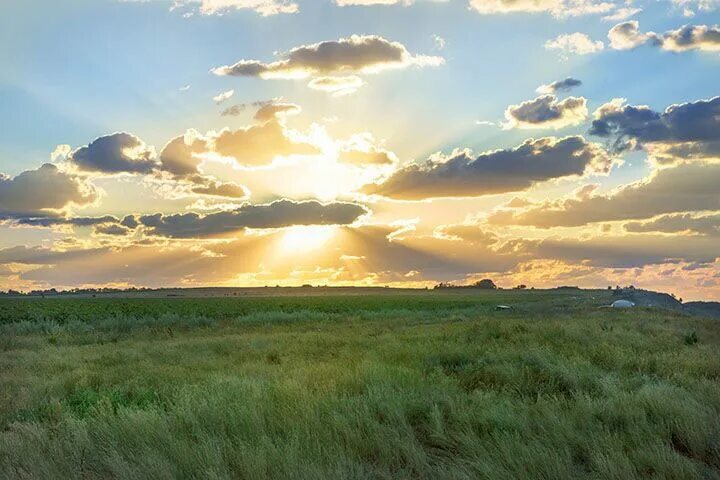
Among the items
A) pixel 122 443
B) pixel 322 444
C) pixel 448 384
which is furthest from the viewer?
pixel 448 384

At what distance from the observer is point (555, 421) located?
713cm

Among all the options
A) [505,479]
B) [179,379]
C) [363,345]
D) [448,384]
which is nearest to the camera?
[505,479]

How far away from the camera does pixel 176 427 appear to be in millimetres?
7660

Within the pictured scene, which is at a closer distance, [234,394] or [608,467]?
[608,467]

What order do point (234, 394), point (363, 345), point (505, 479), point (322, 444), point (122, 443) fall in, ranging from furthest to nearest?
point (363, 345) < point (234, 394) < point (122, 443) < point (322, 444) < point (505, 479)

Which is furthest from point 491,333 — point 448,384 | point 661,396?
point 661,396

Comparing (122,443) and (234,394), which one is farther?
(234,394)

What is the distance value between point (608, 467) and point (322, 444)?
316 cm

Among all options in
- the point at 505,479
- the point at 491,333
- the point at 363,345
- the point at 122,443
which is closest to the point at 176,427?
the point at 122,443

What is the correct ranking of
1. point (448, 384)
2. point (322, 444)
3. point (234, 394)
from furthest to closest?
point (448, 384) < point (234, 394) < point (322, 444)

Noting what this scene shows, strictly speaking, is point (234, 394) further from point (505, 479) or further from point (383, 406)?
point (505, 479)

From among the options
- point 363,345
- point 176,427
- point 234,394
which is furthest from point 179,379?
point 363,345

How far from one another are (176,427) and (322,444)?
89.0 inches

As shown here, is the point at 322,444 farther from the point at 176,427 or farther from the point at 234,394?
the point at 234,394
